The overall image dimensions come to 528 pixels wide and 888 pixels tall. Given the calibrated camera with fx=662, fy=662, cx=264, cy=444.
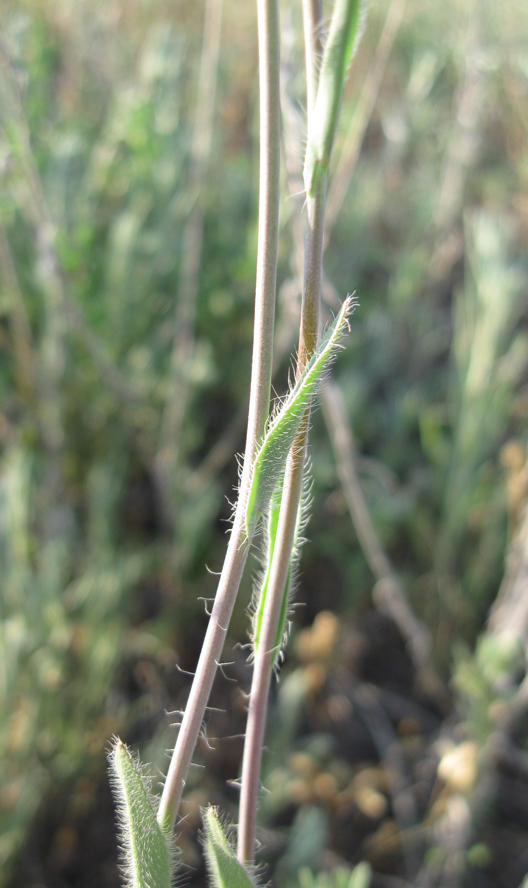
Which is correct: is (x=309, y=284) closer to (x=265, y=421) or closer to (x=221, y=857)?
(x=265, y=421)

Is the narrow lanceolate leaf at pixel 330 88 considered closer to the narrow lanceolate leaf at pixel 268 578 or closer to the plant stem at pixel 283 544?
the plant stem at pixel 283 544

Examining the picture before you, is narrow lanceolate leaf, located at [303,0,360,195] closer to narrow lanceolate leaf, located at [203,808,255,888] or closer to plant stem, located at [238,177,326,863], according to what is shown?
plant stem, located at [238,177,326,863]

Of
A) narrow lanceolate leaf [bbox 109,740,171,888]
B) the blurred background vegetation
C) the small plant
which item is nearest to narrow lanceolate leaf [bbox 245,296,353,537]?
the small plant

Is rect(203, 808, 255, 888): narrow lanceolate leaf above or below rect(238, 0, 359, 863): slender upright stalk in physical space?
below

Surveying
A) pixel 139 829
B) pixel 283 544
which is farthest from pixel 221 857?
pixel 283 544

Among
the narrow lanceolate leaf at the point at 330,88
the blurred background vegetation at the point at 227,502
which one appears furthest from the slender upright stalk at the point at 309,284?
the blurred background vegetation at the point at 227,502

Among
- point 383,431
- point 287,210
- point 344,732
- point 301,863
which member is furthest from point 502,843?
point 287,210
